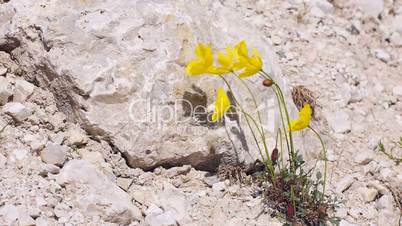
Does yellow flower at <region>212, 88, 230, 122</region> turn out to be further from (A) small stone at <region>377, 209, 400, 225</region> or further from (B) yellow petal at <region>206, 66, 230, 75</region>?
(A) small stone at <region>377, 209, 400, 225</region>

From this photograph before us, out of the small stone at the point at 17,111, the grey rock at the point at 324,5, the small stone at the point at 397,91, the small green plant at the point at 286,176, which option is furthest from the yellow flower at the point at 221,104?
the grey rock at the point at 324,5

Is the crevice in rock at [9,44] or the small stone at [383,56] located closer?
the crevice in rock at [9,44]

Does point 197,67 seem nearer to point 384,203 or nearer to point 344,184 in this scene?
point 344,184

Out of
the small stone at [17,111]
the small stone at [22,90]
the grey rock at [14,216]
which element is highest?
the small stone at [22,90]

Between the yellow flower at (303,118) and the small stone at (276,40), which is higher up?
the yellow flower at (303,118)

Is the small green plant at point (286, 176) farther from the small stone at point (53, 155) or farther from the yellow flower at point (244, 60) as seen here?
the small stone at point (53, 155)

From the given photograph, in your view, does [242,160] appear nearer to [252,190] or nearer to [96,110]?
[252,190]

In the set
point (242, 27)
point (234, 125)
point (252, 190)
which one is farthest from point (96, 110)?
point (242, 27)
